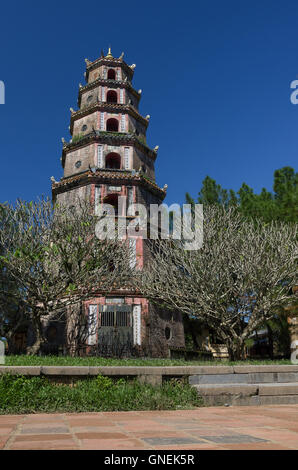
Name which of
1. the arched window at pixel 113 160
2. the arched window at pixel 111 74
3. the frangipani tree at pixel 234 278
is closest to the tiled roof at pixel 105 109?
the arched window at pixel 113 160

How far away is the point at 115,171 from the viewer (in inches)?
964

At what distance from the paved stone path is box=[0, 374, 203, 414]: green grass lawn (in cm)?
44

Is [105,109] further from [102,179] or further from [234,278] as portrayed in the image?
[234,278]

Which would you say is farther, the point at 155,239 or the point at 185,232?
the point at 155,239

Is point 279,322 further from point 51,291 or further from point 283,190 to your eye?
point 51,291

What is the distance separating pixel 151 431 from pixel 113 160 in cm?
2485

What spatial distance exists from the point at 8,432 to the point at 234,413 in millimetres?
3847

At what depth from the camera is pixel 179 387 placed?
7918 mm

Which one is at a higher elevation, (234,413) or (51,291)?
(51,291)

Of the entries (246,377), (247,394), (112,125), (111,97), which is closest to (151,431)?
(247,394)

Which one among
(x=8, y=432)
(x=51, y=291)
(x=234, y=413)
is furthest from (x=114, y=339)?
(x=8, y=432)

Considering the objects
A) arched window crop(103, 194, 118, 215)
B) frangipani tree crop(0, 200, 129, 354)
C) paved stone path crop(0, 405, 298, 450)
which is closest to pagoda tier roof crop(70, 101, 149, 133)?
arched window crop(103, 194, 118, 215)

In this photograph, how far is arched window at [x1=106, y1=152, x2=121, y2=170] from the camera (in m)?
26.1

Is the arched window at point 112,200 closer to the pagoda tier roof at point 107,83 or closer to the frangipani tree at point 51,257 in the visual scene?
the frangipani tree at point 51,257
